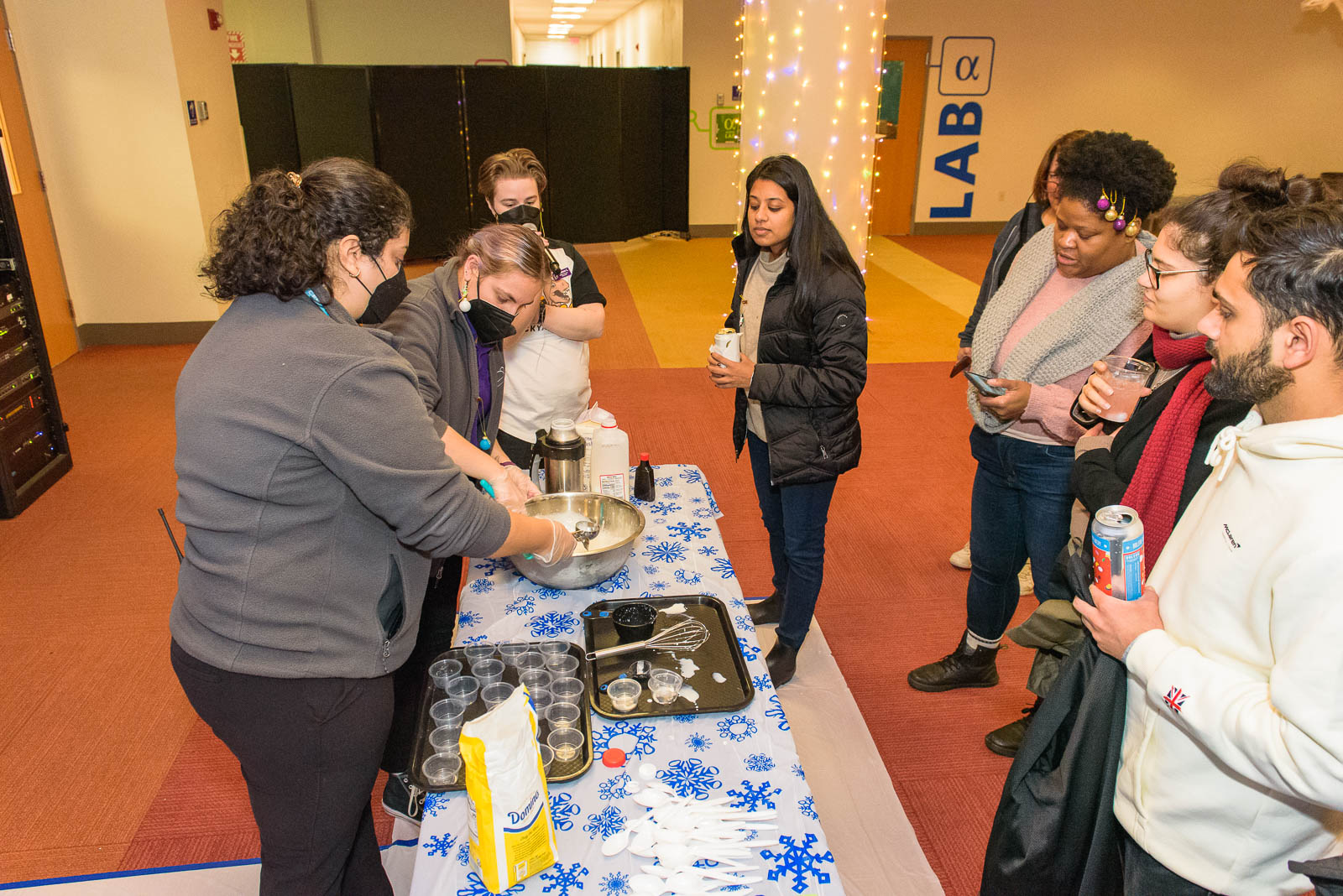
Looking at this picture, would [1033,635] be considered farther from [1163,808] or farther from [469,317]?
[469,317]

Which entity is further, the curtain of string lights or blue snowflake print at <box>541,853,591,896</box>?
the curtain of string lights

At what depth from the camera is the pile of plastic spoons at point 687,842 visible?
1.22 m

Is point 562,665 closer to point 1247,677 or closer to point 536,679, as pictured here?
point 536,679

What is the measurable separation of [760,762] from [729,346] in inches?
47.7

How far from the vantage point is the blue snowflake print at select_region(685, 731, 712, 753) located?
1.45m

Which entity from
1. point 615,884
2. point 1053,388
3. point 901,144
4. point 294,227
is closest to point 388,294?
point 294,227

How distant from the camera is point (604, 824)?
131cm

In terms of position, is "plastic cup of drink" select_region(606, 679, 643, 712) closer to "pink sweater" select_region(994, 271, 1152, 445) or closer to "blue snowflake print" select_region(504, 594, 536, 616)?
"blue snowflake print" select_region(504, 594, 536, 616)

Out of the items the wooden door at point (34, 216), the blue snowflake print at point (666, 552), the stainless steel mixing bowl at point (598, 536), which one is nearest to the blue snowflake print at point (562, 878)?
the stainless steel mixing bowl at point (598, 536)

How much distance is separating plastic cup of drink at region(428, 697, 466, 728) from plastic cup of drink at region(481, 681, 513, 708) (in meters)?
0.04

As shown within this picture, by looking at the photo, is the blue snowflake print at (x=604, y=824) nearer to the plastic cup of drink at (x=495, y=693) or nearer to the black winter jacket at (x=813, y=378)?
the plastic cup of drink at (x=495, y=693)

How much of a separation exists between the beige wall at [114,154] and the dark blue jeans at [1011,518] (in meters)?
5.76

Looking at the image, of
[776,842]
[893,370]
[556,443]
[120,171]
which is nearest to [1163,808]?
[776,842]

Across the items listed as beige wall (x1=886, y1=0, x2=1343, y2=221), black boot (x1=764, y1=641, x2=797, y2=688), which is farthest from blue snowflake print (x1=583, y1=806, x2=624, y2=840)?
beige wall (x1=886, y1=0, x2=1343, y2=221)
